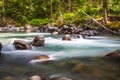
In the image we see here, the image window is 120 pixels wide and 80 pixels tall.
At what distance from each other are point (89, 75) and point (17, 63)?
3.57 metres

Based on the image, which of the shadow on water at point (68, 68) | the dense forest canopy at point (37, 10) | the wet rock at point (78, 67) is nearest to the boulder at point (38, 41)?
the shadow on water at point (68, 68)

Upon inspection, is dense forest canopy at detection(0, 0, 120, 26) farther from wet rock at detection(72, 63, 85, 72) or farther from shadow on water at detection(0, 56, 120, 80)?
wet rock at detection(72, 63, 85, 72)

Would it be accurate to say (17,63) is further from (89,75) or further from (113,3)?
(113,3)

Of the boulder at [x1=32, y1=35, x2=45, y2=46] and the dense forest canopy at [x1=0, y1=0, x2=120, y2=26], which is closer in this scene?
the boulder at [x1=32, y1=35, x2=45, y2=46]

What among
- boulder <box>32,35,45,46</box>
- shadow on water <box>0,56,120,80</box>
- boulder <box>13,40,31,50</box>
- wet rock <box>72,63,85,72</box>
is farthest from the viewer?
boulder <box>32,35,45,46</box>

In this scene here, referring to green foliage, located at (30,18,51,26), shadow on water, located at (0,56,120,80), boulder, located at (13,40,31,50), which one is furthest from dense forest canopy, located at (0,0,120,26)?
shadow on water, located at (0,56,120,80)

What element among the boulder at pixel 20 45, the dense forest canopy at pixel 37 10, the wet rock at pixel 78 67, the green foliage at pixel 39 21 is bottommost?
the wet rock at pixel 78 67

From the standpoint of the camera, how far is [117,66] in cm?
959

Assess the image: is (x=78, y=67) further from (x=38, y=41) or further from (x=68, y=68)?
(x=38, y=41)

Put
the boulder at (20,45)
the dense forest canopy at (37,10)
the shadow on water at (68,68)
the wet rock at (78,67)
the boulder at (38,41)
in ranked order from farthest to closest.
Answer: the dense forest canopy at (37,10) → the boulder at (38,41) → the boulder at (20,45) → the wet rock at (78,67) → the shadow on water at (68,68)

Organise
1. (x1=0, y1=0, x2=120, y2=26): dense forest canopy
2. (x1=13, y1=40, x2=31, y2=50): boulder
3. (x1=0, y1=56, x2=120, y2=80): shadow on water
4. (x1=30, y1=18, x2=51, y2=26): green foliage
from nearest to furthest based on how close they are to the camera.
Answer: (x1=0, y1=56, x2=120, y2=80): shadow on water, (x1=13, y1=40, x2=31, y2=50): boulder, (x1=30, y1=18, x2=51, y2=26): green foliage, (x1=0, y1=0, x2=120, y2=26): dense forest canopy

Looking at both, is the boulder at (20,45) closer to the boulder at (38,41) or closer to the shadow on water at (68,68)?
the boulder at (38,41)

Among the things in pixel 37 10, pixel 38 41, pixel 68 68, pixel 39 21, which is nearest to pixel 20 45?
pixel 38 41

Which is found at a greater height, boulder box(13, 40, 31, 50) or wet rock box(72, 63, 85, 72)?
boulder box(13, 40, 31, 50)
